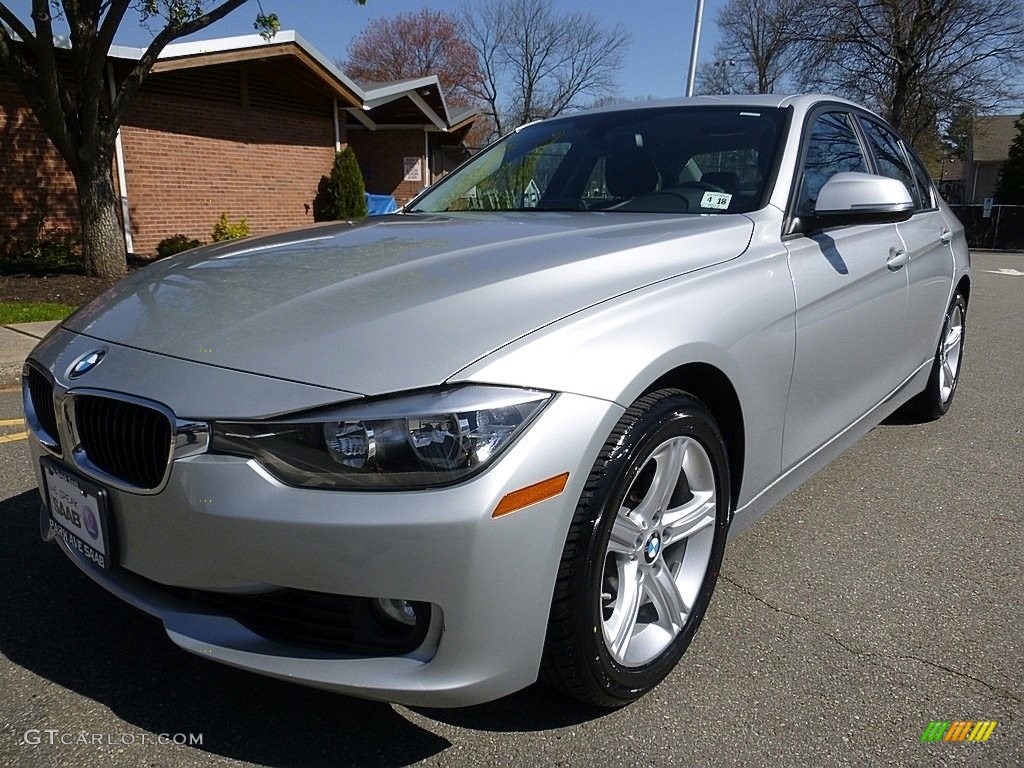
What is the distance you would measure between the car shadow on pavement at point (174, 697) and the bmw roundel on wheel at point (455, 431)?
13.1 inches

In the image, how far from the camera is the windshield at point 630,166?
2.89 meters

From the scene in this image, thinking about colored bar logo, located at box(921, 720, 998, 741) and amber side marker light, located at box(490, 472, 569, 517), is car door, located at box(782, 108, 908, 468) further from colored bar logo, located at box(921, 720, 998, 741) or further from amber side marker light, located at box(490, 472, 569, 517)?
amber side marker light, located at box(490, 472, 569, 517)

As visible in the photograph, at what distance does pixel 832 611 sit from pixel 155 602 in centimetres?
197

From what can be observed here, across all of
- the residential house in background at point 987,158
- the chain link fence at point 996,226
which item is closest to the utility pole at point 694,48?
the chain link fence at point 996,226

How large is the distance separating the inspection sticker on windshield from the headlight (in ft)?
4.83

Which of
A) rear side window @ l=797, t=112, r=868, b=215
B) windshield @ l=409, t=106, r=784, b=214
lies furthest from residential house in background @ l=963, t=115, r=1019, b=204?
windshield @ l=409, t=106, r=784, b=214

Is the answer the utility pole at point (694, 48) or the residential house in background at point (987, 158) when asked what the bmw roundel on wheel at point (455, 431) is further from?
the residential house in background at point (987, 158)

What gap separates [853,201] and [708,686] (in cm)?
158

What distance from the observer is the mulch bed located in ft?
26.0

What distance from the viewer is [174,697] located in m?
2.05

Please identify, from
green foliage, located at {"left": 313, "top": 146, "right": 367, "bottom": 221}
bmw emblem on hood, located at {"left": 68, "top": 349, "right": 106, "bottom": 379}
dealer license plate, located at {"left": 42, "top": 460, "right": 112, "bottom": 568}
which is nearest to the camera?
dealer license plate, located at {"left": 42, "top": 460, "right": 112, "bottom": 568}

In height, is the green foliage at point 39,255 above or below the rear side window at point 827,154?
below

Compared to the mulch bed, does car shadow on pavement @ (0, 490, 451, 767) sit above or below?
below

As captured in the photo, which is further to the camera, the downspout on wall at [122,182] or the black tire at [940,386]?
the downspout on wall at [122,182]
